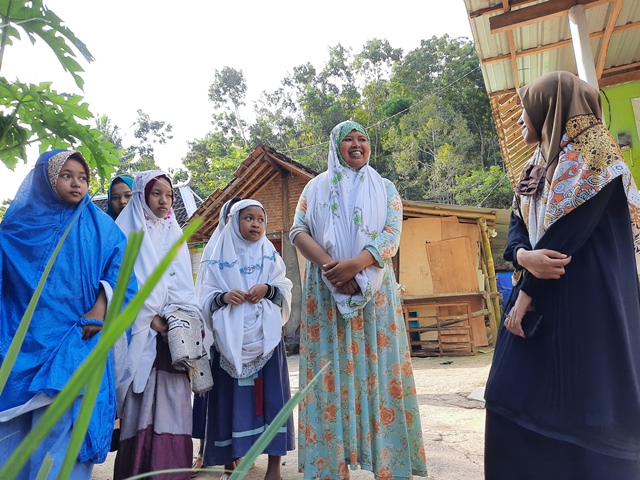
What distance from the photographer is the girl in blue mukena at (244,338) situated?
2908mm

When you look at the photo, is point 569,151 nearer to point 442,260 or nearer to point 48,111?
point 48,111

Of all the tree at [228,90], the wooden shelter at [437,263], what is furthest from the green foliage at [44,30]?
the tree at [228,90]

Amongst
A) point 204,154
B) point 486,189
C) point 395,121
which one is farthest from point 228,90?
point 486,189

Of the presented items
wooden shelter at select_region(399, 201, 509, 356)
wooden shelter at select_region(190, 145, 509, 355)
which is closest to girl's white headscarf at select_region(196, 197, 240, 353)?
wooden shelter at select_region(190, 145, 509, 355)

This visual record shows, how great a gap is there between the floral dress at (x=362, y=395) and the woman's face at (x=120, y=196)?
167 centimetres

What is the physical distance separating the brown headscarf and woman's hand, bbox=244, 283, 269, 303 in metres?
1.77

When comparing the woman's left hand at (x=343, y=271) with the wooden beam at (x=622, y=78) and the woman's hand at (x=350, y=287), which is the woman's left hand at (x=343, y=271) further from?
the wooden beam at (x=622, y=78)

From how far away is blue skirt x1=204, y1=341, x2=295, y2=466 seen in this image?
113 inches

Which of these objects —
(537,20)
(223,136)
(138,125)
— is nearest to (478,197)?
(537,20)

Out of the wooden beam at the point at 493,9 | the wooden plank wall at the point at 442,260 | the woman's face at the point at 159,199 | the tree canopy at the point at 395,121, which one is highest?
the tree canopy at the point at 395,121

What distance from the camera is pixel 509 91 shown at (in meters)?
6.65

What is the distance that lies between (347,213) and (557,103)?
4.04ft

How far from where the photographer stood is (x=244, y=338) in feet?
9.85

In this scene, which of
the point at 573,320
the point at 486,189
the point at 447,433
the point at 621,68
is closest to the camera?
the point at 573,320
